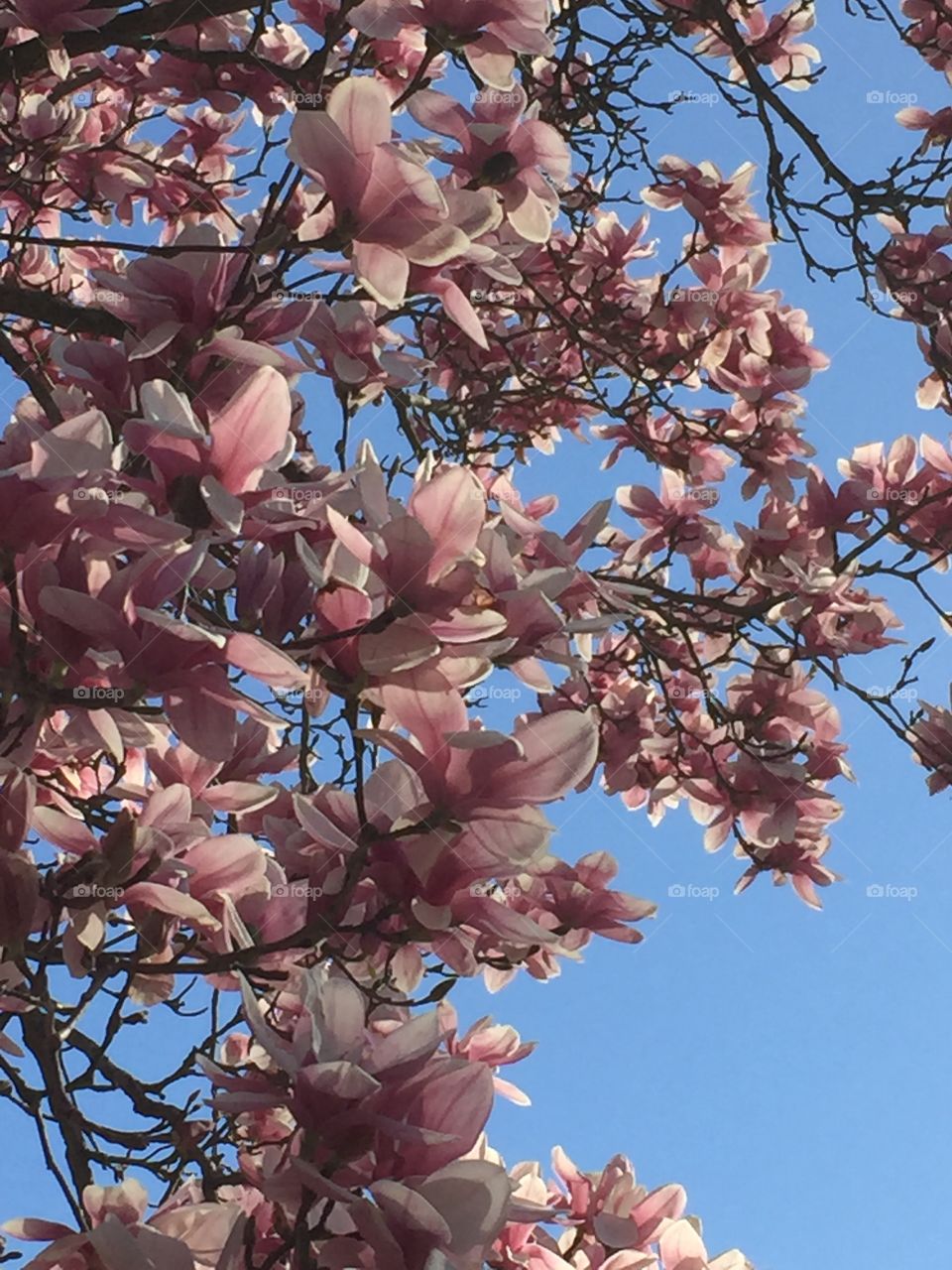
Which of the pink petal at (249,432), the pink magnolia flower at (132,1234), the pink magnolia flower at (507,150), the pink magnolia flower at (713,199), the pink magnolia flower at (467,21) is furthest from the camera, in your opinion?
the pink magnolia flower at (713,199)

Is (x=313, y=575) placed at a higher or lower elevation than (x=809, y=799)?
lower

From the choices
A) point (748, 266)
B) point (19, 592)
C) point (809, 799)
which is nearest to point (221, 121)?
point (748, 266)

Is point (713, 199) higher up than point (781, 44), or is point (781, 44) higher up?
point (781, 44)

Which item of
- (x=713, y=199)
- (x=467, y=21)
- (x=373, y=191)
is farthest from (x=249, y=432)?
(x=713, y=199)

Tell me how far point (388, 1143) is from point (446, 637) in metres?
0.44

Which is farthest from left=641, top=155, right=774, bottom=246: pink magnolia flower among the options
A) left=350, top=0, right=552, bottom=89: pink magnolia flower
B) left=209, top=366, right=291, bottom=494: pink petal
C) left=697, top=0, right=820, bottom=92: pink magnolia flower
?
left=209, top=366, right=291, bottom=494: pink petal

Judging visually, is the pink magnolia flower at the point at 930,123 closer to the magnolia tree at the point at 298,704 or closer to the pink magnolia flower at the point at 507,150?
the magnolia tree at the point at 298,704

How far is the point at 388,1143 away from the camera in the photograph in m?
1.04

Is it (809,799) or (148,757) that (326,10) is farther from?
(809,799)

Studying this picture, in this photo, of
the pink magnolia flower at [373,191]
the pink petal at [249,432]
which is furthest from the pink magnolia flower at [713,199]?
the pink petal at [249,432]

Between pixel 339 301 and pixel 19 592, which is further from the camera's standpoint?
Answer: pixel 339 301

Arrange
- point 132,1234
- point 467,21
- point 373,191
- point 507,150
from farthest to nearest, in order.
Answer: point 507,150 → point 467,21 → point 373,191 → point 132,1234

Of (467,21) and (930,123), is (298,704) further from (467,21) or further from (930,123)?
(930,123)

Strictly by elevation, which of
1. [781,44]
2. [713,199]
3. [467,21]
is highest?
[781,44]
